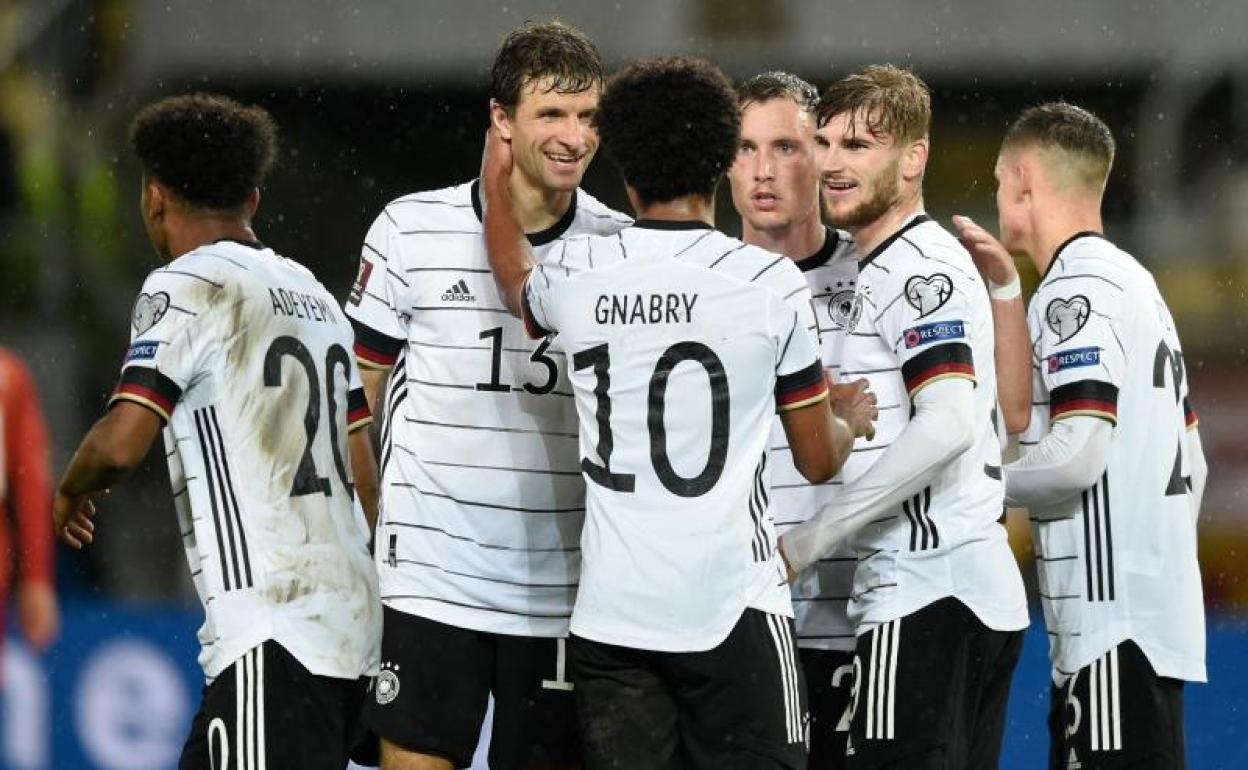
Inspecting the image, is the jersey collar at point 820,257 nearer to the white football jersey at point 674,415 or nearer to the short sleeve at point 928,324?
the short sleeve at point 928,324

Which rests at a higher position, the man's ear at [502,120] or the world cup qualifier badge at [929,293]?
the man's ear at [502,120]

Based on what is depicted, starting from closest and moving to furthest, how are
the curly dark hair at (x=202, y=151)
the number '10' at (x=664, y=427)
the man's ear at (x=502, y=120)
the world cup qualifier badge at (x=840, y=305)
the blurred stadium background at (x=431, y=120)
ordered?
the number '10' at (x=664, y=427) → the curly dark hair at (x=202, y=151) → the man's ear at (x=502, y=120) → the world cup qualifier badge at (x=840, y=305) → the blurred stadium background at (x=431, y=120)

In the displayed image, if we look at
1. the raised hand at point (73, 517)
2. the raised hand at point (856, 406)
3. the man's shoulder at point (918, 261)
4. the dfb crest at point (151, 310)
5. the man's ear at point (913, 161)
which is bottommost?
the raised hand at point (73, 517)

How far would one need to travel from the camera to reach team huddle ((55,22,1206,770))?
3.92 metres

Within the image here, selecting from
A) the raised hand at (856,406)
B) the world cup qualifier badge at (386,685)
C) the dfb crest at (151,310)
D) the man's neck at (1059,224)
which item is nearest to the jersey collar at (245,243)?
the dfb crest at (151,310)

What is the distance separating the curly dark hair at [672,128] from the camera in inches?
156

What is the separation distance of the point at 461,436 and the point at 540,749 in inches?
28.4

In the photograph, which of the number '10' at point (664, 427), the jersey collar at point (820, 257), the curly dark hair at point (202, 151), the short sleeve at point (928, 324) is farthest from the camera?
the jersey collar at point (820, 257)

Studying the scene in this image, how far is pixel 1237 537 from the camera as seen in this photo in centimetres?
1055

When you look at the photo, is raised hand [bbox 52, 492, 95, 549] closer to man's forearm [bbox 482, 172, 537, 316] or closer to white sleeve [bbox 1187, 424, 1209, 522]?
man's forearm [bbox 482, 172, 537, 316]

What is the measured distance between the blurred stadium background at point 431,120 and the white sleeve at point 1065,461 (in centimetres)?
550

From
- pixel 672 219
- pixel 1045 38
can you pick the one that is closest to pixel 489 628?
pixel 672 219

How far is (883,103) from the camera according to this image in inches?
181

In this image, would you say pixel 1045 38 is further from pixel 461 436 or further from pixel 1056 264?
pixel 461 436
